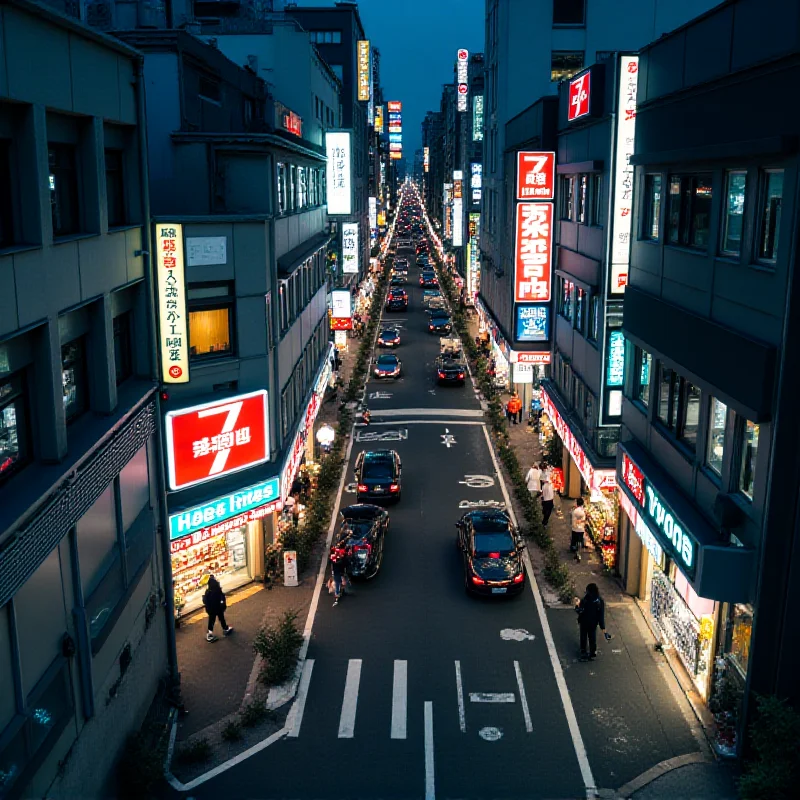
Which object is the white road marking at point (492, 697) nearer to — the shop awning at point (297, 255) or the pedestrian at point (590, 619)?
the pedestrian at point (590, 619)

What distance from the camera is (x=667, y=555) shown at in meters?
17.8

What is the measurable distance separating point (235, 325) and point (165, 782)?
10.7 meters

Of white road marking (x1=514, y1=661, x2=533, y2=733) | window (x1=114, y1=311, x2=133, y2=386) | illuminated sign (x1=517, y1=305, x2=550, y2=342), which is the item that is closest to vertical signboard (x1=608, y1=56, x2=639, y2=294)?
illuminated sign (x1=517, y1=305, x2=550, y2=342)

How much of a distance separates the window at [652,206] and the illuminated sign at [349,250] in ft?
134

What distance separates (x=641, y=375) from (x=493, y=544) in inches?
254

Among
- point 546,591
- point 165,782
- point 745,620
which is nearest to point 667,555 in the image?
point 745,620

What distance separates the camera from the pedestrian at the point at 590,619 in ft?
65.3

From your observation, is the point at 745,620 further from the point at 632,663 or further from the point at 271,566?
the point at 271,566

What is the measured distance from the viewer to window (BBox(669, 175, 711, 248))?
1742 centimetres

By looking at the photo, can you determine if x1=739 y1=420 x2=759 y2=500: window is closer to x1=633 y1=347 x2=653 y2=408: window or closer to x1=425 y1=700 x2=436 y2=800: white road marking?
x1=633 y1=347 x2=653 y2=408: window

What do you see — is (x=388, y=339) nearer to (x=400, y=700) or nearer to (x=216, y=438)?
(x=216, y=438)

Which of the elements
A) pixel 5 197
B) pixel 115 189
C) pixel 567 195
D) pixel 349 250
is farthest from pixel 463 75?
pixel 5 197

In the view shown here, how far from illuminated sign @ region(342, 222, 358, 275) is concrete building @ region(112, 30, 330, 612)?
3450 centimetres

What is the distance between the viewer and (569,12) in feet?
135
